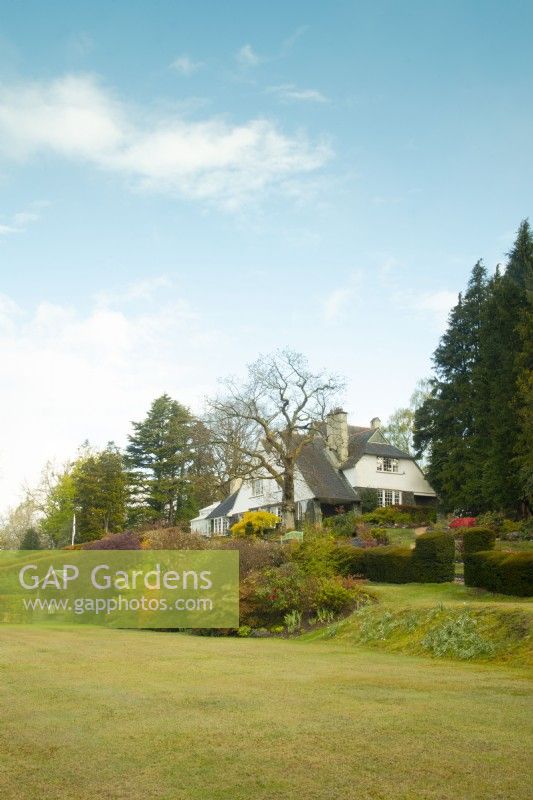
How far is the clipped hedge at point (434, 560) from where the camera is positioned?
19922mm

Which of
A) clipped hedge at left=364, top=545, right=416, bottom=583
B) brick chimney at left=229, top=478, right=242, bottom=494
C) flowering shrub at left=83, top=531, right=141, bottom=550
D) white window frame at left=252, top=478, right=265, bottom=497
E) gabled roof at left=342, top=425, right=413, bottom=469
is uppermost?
gabled roof at left=342, top=425, right=413, bottom=469

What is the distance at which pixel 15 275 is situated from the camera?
18938 mm

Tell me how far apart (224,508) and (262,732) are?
5604cm

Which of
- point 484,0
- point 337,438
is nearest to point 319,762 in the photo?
point 484,0

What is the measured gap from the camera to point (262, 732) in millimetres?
5566

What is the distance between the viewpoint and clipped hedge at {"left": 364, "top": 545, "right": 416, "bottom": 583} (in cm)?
2064

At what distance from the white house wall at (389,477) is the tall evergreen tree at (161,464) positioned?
17056mm

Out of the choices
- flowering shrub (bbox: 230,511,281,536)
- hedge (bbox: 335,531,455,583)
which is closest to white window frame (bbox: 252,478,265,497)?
flowering shrub (bbox: 230,511,281,536)

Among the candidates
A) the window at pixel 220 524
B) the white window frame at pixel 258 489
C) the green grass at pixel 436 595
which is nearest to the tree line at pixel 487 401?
the white window frame at pixel 258 489

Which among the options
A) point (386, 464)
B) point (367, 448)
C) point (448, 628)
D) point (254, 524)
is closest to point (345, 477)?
point (367, 448)

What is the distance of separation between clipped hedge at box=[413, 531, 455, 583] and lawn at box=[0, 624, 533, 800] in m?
10.3

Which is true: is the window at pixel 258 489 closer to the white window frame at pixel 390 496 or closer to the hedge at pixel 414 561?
the white window frame at pixel 390 496

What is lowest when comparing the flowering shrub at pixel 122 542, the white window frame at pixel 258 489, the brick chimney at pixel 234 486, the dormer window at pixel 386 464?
the flowering shrub at pixel 122 542

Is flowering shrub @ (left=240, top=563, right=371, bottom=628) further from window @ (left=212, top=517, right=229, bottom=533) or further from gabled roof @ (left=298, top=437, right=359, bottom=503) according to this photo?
window @ (left=212, top=517, right=229, bottom=533)
